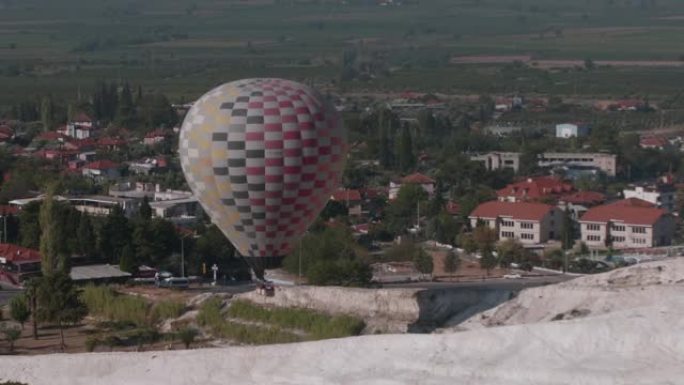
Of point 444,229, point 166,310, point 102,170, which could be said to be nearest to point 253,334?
point 166,310

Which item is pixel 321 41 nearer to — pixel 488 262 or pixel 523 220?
pixel 523 220

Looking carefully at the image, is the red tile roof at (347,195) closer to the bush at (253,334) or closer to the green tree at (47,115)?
the green tree at (47,115)

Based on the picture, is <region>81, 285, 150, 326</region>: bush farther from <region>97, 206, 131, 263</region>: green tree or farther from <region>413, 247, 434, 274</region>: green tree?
<region>413, 247, 434, 274</region>: green tree

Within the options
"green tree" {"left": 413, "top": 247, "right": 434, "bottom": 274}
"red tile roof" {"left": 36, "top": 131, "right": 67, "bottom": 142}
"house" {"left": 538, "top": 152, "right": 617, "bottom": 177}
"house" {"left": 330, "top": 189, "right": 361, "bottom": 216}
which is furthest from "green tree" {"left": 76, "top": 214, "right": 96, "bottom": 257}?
"red tile roof" {"left": 36, "top": 131, "right": 67, "bottom": 142}

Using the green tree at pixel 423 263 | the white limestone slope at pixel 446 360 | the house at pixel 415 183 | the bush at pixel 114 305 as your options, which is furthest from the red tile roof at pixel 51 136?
the white limestone slope at pixel 446 360

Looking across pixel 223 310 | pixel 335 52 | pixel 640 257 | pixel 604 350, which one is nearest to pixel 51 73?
pixel 335 52

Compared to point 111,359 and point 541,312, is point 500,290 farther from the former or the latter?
point 111,359
